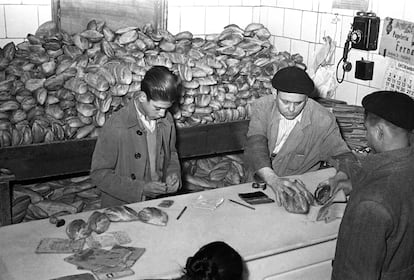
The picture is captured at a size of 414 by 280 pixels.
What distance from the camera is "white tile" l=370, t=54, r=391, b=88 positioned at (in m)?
5.49

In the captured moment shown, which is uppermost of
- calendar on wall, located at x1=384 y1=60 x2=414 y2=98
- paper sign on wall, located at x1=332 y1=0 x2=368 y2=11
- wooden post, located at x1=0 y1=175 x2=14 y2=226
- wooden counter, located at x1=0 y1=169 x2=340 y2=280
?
paper sign on wall, located at x1=332 y1=0 x2=368 y2=11

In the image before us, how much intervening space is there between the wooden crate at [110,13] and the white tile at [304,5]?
5.49ft

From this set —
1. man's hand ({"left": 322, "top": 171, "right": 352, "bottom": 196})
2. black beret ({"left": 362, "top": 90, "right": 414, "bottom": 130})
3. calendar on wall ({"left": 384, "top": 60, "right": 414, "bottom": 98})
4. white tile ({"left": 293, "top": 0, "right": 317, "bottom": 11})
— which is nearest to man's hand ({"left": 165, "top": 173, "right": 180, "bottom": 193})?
man's hand ({"left": 322, "top": 171, "right": 352, "bottom": 196})

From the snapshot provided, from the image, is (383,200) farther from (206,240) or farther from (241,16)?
(241,16)

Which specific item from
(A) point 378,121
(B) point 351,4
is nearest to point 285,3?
(B) point 351,4

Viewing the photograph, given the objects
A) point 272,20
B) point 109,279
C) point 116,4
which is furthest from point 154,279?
point 272,20

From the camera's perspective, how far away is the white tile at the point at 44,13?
5.94m

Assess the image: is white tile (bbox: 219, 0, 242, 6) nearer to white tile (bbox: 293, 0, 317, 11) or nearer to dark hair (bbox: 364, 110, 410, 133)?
white tile (bbox: 293, 0, 317, 11)

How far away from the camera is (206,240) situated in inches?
124

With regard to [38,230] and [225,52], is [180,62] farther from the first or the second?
[38,230]

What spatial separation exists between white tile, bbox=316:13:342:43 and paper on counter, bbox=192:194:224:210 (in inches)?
122

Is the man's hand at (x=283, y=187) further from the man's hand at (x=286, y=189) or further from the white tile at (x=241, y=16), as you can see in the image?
the white tile at (x=241, y=16)

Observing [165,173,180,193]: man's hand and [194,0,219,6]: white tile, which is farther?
[194,0,219,6]: white tile

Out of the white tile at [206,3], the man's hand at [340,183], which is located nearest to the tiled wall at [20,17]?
the white tile at [206,3]
